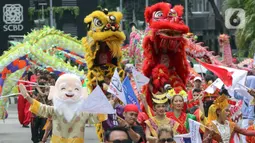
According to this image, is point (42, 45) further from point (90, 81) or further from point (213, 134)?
point (213, 134)

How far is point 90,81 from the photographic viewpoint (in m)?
14.4

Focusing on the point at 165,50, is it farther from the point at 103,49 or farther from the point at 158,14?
the point at 103,49

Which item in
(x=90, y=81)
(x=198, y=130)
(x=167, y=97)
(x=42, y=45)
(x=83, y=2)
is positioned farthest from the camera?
(x=83, y=2)

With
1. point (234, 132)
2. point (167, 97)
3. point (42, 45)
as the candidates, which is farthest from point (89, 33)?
point (42, 45)

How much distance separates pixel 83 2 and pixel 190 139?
44532 millimetres

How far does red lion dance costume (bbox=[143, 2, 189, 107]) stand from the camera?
14.1 meters

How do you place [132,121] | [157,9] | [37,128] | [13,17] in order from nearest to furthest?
[132,121], [157,9], [37,128], [13,17]

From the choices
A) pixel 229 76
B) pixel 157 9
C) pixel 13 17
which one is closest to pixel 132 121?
pixel 229 76

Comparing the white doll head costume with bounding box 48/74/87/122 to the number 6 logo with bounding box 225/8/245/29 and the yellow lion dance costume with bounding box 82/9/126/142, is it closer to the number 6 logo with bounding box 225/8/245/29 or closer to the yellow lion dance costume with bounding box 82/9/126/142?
the yellow lion dance costume with bounding box 82/9/126/142

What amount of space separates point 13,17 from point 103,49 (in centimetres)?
3454

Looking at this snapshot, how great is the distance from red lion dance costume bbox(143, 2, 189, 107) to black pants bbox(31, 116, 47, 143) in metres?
4.25

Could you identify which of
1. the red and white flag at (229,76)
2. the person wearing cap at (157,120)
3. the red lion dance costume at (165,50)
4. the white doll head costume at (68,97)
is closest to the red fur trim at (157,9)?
the red lion dance costume at (165,50)

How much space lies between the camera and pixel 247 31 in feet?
105

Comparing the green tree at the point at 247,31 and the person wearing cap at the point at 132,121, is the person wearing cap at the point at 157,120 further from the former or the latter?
the green tree at the point at 247,31
